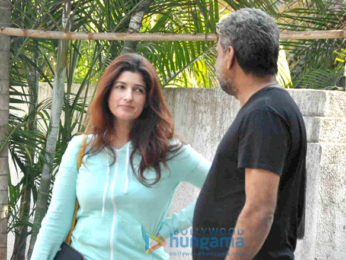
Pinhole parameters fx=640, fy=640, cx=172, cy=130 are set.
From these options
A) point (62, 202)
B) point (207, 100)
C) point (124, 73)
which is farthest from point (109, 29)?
point (62, 202)

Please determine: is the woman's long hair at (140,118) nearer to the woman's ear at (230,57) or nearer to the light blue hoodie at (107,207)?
the light blue hoodie at (107,207)

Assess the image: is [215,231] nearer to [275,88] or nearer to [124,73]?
[275,88]

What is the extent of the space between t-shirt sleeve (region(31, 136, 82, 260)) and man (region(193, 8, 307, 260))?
596 mm

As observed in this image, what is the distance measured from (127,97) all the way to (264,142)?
2.98ft

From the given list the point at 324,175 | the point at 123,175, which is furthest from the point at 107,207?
the point at 324,175

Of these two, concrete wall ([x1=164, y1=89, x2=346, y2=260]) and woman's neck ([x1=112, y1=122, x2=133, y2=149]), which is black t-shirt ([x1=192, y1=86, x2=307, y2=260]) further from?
concrete wall ([x1=164, y1=89, x2=346, y2=260])

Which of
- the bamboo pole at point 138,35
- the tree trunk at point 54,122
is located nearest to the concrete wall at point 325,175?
the bamboo pole at point 138,35

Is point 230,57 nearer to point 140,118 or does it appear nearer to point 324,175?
point 140,118

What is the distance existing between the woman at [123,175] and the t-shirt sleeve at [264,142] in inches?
27.1

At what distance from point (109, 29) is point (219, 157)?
230 centimetres

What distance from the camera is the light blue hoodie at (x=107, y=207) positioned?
2.42 metres

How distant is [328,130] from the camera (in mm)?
3225

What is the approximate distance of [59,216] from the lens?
2.48m

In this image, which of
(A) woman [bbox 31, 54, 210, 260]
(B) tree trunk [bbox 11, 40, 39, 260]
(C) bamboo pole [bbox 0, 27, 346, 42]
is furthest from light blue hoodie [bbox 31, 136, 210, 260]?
(B) tree trunk [bbox 11, 40, 39, 260]
